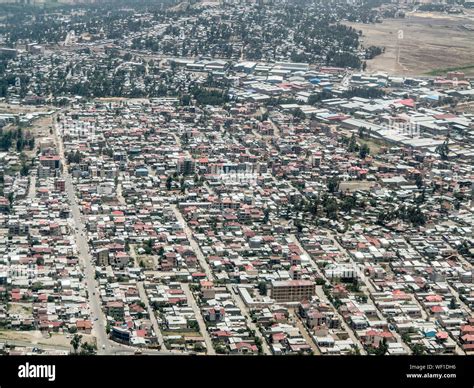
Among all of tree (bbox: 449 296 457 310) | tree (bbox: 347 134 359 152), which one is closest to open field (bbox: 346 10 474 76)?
tree (bbox: 347 134 359 152)

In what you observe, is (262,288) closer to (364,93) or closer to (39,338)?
(39,338)

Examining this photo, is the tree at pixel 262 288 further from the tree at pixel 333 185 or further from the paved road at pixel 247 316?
the tree at pixel 333 185

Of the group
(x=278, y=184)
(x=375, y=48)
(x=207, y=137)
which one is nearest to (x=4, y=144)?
(x=207, y=137)

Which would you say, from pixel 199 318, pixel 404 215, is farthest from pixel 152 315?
pixel 404 215

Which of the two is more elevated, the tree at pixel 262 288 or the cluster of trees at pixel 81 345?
the cluster of trees at pixel 81 345

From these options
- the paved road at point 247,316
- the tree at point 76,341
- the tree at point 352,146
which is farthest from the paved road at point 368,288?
the tree at point 352,146
